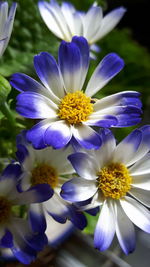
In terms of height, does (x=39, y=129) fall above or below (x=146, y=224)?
above

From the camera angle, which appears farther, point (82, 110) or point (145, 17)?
point (145, 17)

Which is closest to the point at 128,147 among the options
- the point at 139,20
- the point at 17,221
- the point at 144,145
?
the point at 144,145

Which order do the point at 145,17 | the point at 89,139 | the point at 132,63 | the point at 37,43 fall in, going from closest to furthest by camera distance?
the point at 89,139 → the point at 37,43 → the point at 132,63 → the point at 145,17

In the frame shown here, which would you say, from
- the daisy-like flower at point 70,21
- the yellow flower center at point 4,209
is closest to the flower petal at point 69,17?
the daisy-like flower at point 70,21

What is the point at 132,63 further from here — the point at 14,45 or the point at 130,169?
the point at 130,169

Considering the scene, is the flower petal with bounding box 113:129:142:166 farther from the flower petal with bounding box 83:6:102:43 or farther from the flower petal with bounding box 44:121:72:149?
the flower petal with bounding box 83:6:102:43

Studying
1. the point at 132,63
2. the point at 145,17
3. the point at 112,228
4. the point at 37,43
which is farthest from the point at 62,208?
the point at 145,17

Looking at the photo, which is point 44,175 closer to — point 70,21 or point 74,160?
point 74,160

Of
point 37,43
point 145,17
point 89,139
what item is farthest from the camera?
point 145,17

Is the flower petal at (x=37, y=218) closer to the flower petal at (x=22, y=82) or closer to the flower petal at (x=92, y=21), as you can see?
the flower petal at (x=22, y=82)
